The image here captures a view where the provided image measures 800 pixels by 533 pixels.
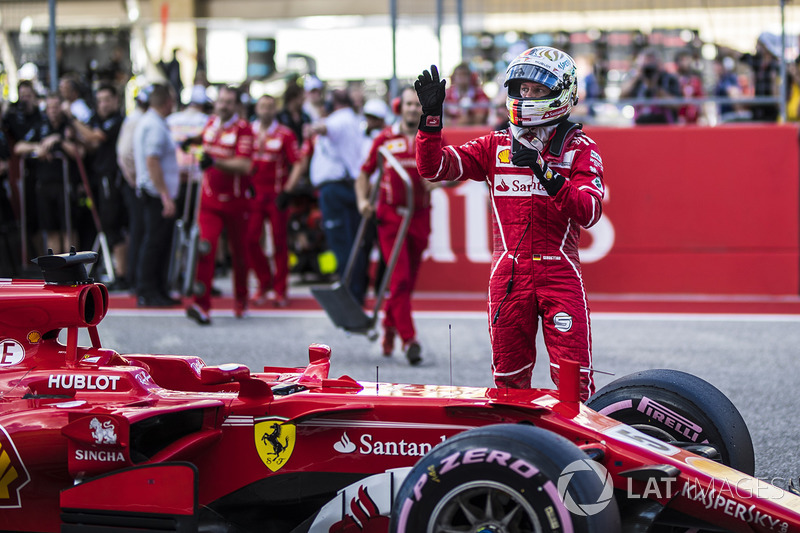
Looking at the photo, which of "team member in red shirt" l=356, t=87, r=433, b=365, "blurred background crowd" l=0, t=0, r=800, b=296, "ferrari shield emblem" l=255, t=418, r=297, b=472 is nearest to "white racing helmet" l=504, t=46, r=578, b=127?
"ferrari shield emblem" l=255, t=418, r=297, b=472

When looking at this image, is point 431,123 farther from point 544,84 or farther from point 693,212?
point 693,212

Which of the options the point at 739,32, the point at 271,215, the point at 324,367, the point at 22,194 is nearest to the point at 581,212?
the point at 324,367

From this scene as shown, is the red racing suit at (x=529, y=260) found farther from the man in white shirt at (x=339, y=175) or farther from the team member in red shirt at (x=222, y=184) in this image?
the man in white shirt at (x=339, y=175)

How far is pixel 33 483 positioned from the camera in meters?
3.67

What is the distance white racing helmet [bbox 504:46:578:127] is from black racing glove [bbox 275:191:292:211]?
658cm

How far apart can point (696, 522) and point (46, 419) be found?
7.31 feet

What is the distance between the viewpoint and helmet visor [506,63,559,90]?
4.34 metres

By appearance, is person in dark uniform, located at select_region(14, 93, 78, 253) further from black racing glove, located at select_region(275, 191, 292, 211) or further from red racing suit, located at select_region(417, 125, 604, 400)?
red racing suit, located at select_region(417, 125, 604, 400)

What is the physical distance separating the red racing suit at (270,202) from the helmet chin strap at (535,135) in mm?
6047

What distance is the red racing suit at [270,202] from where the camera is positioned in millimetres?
10359

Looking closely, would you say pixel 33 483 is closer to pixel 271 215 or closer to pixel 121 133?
pixel 271 215

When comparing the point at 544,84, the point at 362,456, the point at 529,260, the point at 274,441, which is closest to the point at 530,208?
the point at 529,260

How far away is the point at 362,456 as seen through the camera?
3561 mm

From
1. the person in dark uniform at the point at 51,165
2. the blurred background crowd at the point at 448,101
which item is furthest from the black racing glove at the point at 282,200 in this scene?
the person in dark uniform at the point at 51,165
